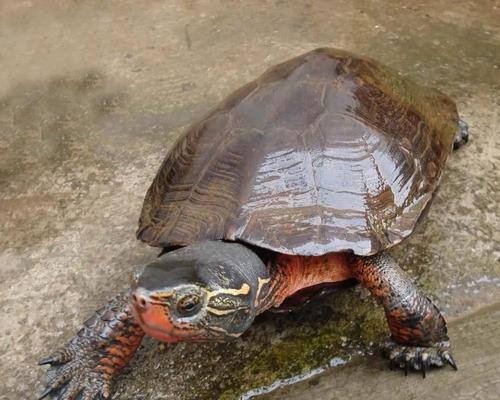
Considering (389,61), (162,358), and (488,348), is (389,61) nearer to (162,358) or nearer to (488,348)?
(488,348)

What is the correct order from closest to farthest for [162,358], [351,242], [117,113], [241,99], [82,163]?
1. [351,242]
2. [162,358]
3. [241,99]
4. [82,163]
5. [117,113]

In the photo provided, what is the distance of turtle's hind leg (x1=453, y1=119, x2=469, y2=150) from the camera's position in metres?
2.86

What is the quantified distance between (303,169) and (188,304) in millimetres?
707

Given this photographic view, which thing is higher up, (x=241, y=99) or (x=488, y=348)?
(x=241, y=99)

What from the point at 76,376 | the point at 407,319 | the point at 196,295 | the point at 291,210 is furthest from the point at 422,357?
the point at 76,376

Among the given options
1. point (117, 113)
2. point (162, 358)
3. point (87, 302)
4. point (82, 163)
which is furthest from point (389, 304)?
point (117, 113)

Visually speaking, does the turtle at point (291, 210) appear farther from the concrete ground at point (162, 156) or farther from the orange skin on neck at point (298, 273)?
the concrete ground at point (162, 156)

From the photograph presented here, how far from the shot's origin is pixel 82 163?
3139 mm

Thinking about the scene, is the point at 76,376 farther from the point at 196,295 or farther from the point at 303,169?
the point at 303,169

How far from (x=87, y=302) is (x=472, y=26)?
292 centimetres

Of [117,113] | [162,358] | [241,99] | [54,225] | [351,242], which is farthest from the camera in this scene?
[117,113]

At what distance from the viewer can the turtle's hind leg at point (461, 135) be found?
2.86 metres

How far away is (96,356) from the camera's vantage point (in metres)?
2.08

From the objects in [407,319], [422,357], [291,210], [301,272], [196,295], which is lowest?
[422,357]
